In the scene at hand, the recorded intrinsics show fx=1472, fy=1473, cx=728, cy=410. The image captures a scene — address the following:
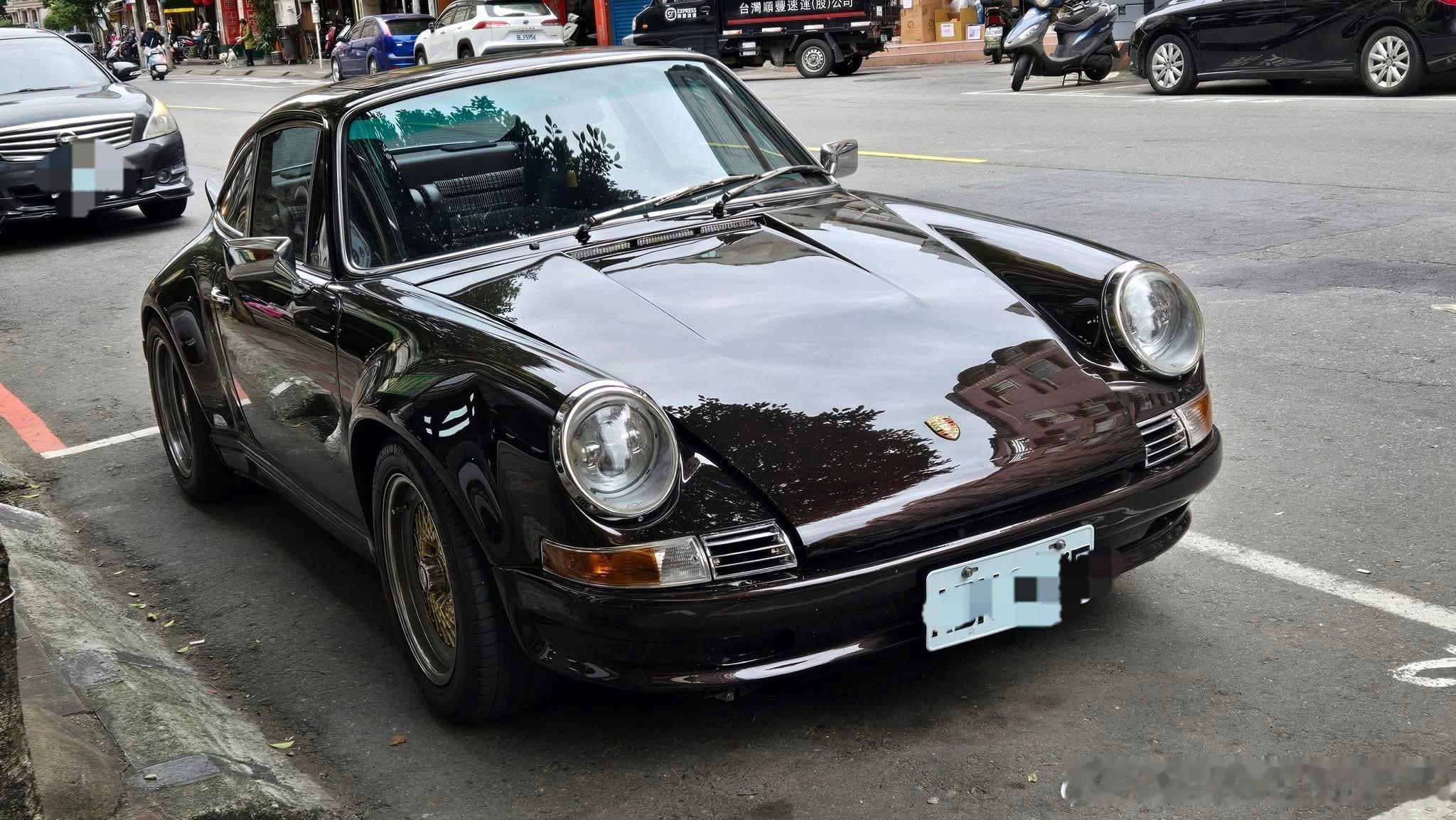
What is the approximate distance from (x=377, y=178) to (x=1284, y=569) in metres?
2.62

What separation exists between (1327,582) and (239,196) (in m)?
3.57

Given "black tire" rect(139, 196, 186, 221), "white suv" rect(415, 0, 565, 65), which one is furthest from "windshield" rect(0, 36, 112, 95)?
"white suv" rect(415, 0, 565, 65)

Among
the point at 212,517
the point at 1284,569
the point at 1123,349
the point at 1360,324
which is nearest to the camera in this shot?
the point at 1123,349

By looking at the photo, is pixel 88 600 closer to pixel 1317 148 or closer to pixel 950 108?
pixel 1317 148

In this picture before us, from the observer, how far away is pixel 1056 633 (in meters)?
3.57

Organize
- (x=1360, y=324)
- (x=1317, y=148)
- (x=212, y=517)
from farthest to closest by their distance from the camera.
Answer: (x=1317, y=148) → (x=1360, y=324) → (x=212, y=517)

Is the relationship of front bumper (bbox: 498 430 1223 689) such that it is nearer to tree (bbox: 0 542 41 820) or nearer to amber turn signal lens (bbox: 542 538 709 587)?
→ amber turn signal lens (bbox: 542 538 709 587)

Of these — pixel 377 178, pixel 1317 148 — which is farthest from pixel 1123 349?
pixel 1317 148

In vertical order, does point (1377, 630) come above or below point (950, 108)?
below

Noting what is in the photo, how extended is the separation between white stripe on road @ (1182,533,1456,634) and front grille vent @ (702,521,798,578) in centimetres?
164

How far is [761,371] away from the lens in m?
3.12

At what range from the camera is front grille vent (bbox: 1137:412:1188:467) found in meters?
3.24

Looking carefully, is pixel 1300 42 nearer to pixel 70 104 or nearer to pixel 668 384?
pixel 70 104

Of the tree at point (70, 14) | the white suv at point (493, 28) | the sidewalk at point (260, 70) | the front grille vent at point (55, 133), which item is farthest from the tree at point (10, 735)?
the tree at point (70, 14)
